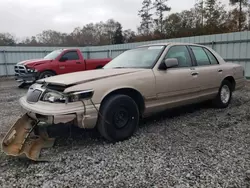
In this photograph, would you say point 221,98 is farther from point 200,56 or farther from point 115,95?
point 115,95

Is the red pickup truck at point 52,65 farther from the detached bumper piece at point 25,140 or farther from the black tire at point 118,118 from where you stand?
the black tire at point 118,118

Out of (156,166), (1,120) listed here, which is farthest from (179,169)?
(1,120)

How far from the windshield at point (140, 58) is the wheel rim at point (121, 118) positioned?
3.40 ft

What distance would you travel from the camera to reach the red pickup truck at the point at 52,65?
31.7 ft

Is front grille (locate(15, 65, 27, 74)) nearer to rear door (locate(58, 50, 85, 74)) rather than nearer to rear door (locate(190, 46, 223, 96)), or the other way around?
rear door (locate(58, 50, 85, 74))

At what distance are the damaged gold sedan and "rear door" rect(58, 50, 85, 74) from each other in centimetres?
628

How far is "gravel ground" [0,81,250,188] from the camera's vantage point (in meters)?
2.45

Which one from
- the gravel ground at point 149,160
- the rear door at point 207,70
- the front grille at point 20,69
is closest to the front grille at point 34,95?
the gravel ground at point 149,160

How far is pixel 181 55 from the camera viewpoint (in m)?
4.63

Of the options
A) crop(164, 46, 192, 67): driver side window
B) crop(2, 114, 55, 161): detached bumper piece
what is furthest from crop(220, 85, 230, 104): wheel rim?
crop(2, 114, 55, 161): detached bumper piece

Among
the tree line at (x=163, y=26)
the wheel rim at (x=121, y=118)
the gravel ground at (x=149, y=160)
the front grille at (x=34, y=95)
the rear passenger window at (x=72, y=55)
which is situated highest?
the tree line at (x=163, y=26)

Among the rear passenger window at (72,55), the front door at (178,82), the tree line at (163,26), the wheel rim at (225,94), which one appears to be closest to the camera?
the front door at (178,82)

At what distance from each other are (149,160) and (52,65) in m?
8.25

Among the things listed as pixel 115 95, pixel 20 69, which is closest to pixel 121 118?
pixel 115 95
